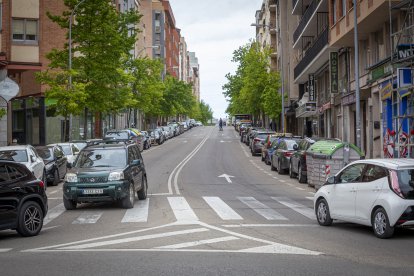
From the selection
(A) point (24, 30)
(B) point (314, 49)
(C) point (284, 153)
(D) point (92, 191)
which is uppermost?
(A) point (24, 30)

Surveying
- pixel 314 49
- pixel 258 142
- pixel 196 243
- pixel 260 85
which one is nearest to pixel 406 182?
pixel 196 243

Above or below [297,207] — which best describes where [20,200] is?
above

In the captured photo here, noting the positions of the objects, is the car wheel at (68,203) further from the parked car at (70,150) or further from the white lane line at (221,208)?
the parked car at (70,150)

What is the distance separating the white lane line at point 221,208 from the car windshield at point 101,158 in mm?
2702

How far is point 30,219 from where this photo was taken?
37.9 feet

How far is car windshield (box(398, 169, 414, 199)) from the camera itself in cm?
1041

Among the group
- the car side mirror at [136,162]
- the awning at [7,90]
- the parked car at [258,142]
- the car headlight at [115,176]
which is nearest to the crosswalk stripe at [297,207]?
the car side mirror at [136,162]

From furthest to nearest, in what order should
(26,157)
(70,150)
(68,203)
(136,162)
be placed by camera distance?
(70,150)
(26,157)
(136,162)
(68,203)

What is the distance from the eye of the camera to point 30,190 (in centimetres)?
1165

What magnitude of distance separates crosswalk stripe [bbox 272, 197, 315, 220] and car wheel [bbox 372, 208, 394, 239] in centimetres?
307

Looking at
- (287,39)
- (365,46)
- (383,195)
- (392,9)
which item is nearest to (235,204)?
(383,195)

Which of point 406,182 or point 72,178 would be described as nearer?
point 406,182

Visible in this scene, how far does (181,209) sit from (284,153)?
12914 mm

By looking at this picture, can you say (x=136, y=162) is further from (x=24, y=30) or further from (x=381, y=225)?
(x=24, y=30)
